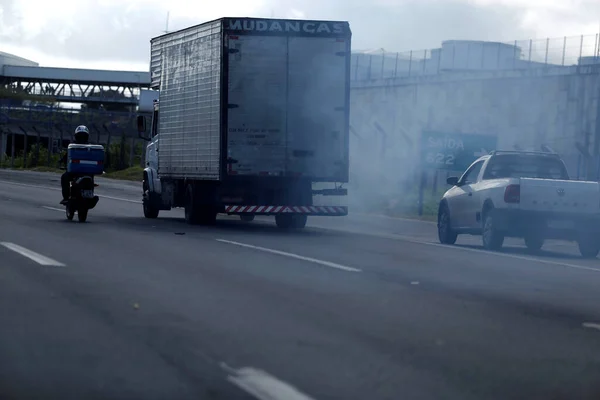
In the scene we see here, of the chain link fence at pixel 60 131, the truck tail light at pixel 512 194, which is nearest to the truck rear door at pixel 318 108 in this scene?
the truck tail light at pixel 512 194

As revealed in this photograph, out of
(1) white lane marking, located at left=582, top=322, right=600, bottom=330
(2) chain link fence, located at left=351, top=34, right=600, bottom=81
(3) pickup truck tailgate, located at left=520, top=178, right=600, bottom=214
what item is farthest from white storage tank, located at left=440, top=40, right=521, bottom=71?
(1) white lane marking, located at left=582, top=322, right=600, bottom=330

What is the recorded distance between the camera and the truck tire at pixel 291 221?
21906 mm

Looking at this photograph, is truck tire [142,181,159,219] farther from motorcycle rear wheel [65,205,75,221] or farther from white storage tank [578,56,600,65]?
white storage tank [578,56,600,65]

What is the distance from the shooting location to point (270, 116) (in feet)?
66.8

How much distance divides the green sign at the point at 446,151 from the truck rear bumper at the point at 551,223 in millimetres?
15365

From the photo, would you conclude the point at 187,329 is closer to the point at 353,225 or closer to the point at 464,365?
the point at 464,365

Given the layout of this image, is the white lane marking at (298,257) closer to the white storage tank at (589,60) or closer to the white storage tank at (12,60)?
the white storage tank at (589,60)

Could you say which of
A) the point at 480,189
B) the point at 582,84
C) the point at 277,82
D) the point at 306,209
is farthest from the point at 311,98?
the point at 582,84

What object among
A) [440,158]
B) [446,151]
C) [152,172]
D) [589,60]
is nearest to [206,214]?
[152,172]

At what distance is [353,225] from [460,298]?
50.8ft

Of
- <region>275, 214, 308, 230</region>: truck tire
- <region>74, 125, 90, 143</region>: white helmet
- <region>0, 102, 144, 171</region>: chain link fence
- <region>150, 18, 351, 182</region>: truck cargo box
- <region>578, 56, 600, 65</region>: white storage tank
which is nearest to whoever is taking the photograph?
<region>150, 18, 351, 182</region>: truck cargo box

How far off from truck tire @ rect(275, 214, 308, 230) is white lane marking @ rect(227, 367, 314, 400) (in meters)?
15.2

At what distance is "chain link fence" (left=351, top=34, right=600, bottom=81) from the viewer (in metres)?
36.7

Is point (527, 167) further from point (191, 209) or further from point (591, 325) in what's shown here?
point (591, 325)
